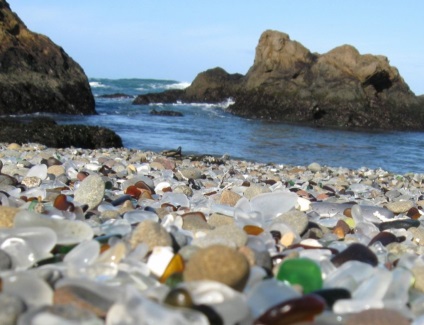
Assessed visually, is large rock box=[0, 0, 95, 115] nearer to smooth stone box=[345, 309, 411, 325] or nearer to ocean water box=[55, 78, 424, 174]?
ocean water box=[55, 78, 424, 174]

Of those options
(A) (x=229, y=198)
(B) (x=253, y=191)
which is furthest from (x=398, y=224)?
(B) (x=253, y=191)

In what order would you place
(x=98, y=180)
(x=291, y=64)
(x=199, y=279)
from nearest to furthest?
(x=199, y=279)
(x=98, y=180)
(x=291, y=64)

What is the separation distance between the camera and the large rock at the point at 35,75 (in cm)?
1934

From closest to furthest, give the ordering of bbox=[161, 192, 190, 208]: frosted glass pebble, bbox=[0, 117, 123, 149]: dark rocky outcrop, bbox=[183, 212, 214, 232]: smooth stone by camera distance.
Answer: bbox=[183, 212, 214, 232]: smooth stone → bbox=[161, 192, 190, 208]: frosted glass pebble → bbox=[0, 117, 123, 149]: dark rocky outcrop

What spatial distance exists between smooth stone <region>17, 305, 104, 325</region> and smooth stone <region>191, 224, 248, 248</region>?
63cm

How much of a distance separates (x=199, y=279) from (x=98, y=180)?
1.54 metres

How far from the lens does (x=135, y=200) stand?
10.6 feet

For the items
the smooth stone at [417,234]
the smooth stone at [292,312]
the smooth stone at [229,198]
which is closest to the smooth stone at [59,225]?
the smooth stone at [292,312]

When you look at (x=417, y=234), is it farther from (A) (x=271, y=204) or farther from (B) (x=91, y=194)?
(B) (x=91, y=194)

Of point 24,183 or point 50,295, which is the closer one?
point 50,295

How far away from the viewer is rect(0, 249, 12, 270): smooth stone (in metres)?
1.55

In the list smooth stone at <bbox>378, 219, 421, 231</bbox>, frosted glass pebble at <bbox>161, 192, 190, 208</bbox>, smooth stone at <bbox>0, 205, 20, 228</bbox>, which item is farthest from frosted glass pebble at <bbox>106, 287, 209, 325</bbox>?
frosted glass pebble at <bbox>161, 192, 190, 208</bbox>

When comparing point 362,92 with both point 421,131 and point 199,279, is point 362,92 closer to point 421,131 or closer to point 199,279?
point 421,131

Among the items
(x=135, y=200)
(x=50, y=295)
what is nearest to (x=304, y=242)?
(x=50, y=295)
